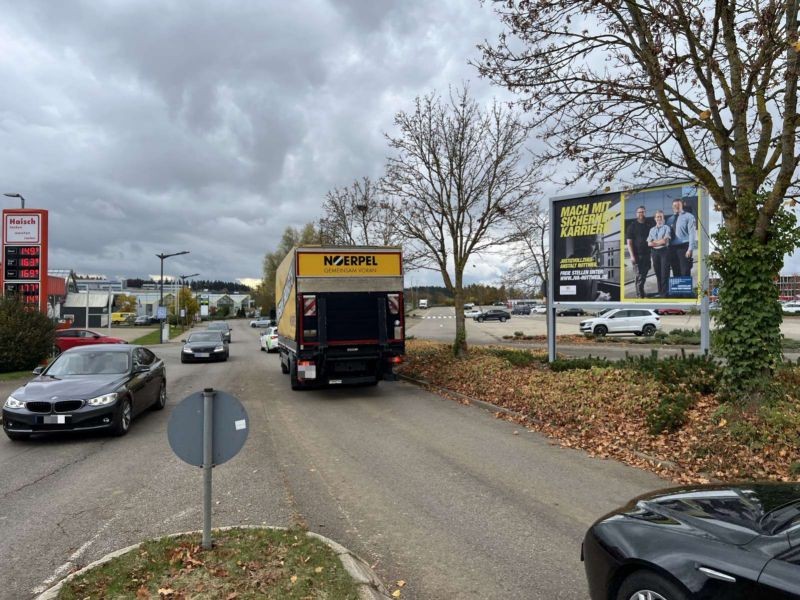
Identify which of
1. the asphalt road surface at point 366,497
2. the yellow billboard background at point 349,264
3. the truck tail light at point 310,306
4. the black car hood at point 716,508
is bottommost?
the asphalt road surface at point 366,497

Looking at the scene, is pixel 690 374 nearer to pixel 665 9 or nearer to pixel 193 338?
pixel 665 9

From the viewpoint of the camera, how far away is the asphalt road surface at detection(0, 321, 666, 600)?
4.18 meters

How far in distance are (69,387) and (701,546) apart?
8.78 meters

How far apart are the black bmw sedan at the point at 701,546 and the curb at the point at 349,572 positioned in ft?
4.44

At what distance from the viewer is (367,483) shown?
247 inches

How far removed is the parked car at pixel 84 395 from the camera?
8062mm

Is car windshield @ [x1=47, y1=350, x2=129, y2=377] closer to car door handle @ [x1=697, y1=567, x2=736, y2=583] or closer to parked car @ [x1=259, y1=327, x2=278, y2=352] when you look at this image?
car door handle @ [x1=697, y1=567, x2=736, y2=583]

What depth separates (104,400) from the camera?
8406 millimetres

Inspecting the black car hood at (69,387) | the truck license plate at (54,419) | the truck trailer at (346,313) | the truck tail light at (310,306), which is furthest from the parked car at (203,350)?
the truck license plate at (54,419)

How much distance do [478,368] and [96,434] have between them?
8.36 metres

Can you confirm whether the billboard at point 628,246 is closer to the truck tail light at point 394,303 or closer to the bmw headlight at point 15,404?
the truck tail light at point 394,303

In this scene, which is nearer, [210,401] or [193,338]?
[210,401]

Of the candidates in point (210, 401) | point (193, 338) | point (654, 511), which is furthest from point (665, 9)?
point (193, 338)

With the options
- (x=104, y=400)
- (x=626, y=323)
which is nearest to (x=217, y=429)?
(x=104, y=400)
